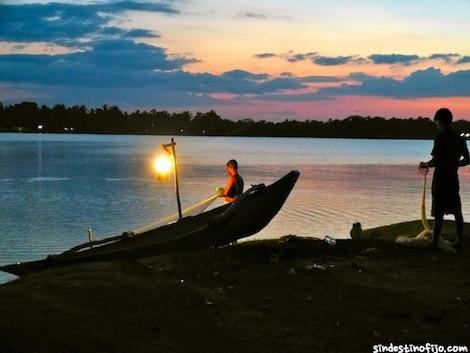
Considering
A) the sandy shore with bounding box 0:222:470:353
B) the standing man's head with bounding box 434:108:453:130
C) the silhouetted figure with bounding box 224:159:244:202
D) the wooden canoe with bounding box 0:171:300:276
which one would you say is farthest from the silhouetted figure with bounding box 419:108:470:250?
the silhouetted figure with bounding box 224:159:244:202

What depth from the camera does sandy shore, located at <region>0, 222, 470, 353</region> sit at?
5875 millimetres

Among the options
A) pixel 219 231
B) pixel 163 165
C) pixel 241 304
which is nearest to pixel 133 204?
pixel 163 165

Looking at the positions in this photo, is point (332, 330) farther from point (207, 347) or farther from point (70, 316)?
point (70, 316)

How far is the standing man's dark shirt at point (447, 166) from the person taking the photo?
9.88 m

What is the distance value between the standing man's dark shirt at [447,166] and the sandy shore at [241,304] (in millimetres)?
762

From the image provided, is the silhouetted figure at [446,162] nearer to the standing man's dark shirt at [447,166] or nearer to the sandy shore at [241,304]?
the standing man's dark shirt at [447,166]

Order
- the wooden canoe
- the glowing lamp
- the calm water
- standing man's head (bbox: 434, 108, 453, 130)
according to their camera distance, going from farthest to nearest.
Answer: the calm water
the glowing lamp
the wooden canoe
standing man's head (bbox: 434, 108, 453, 130)

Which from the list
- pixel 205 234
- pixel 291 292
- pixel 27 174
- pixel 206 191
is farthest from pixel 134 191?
pixel 291 292

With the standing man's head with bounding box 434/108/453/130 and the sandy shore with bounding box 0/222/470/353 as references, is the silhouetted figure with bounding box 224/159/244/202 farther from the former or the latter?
the standing man's head with bounding box 434/108/453/130

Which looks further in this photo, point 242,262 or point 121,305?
point 242,262

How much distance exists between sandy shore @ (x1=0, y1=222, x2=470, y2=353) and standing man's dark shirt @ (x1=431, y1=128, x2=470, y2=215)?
2.50 feet

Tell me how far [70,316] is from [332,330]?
240 centimetres

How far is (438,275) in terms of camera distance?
28.7 ft

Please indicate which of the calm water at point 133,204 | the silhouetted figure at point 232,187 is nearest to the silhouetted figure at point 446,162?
the silhouetted figure at point 232,187
